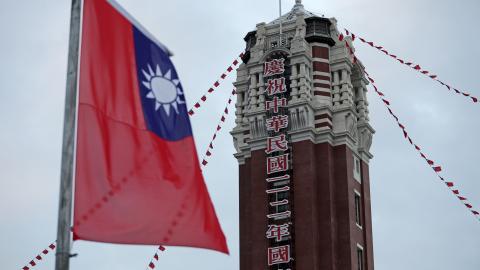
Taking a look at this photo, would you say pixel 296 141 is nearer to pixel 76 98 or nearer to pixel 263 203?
pixel 263 203

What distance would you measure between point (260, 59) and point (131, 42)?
57669 millimetres

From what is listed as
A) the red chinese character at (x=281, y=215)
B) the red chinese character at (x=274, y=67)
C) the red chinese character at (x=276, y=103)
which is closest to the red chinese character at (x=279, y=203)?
the red chinese character at (x=281, y=215)

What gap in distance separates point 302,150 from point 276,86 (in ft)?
20.0

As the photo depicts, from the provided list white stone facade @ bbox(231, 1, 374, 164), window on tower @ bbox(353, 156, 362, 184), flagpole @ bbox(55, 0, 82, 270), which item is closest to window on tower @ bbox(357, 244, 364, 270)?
window on tower @ bbox(353, 156, 362, 184)

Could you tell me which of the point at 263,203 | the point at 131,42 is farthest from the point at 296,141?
the point at 131,42

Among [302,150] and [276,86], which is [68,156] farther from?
[276,86]

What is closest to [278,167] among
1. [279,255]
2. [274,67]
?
[279,255]

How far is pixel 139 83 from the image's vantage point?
18.8m

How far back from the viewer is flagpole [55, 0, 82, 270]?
16656mm

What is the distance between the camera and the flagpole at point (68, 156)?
54.6 ft

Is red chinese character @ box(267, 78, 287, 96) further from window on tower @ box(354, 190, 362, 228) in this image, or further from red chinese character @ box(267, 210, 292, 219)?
red chinese character @ box(267, 210, 292, 219)

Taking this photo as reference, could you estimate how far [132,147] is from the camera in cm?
1833

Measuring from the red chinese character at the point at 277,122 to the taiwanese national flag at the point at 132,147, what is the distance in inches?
2123

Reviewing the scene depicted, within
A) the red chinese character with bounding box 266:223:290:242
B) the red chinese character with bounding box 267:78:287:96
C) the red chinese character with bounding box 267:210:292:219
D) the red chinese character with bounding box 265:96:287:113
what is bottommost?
the red chinese character with bounding box 266:223:290:242
